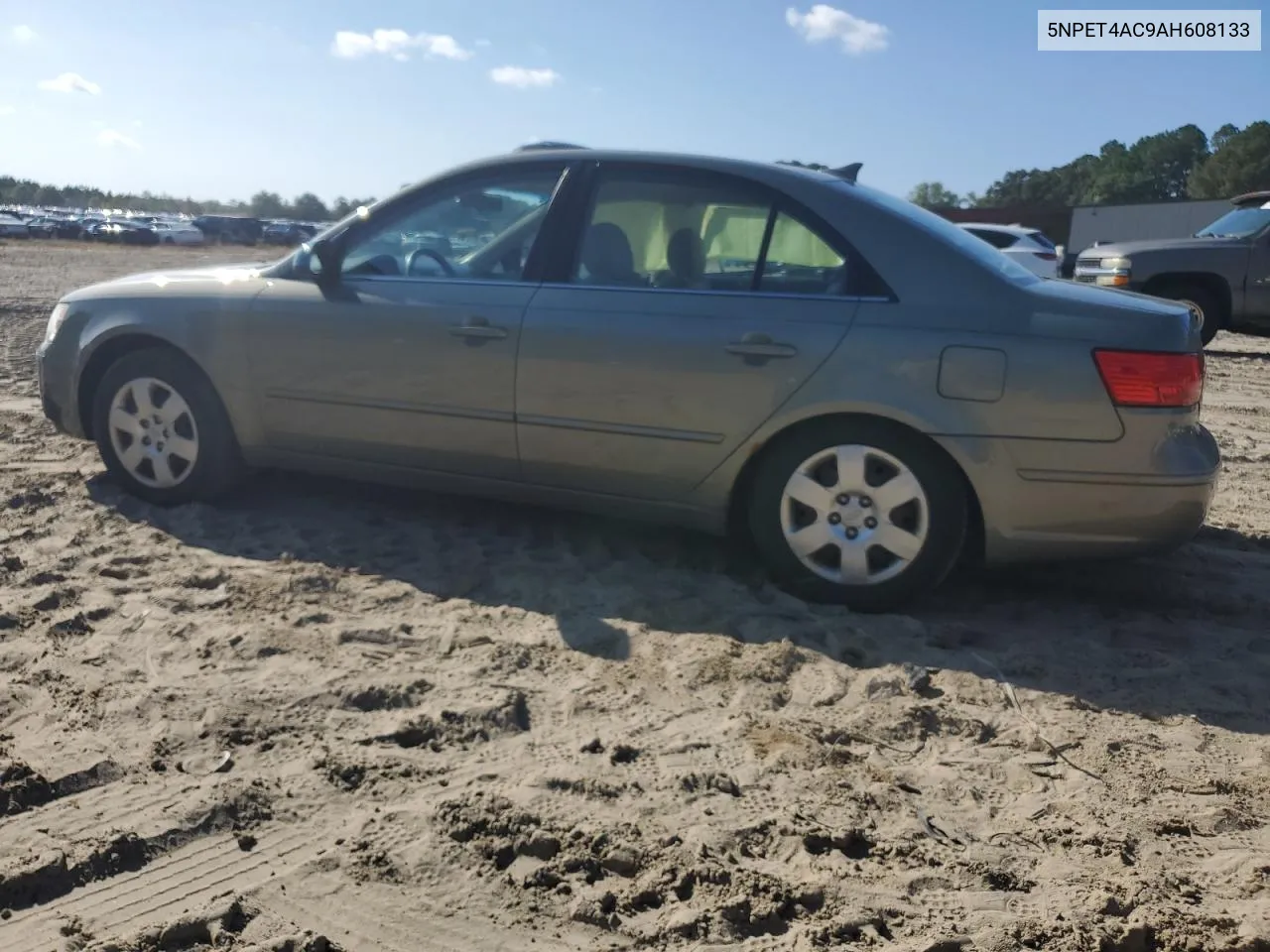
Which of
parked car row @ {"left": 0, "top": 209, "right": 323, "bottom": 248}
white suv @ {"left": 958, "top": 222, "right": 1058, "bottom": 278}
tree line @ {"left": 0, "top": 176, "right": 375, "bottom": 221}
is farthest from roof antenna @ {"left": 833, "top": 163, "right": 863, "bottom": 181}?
tree line @ {"left": 0, "top": 176, "right": 375, "bottom": 221}

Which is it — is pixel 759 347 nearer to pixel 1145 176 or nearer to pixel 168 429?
pixel 168 429

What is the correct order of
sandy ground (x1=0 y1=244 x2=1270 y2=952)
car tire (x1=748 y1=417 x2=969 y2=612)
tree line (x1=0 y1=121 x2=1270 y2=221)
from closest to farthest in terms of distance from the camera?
sandy ground (x1=0 y1=244 x2=1270 y2=952)
car tire (x1=748 y1=417 x2=969 y2=612)
tree line (x1=0 y1=121 x2=1270 y2=221)

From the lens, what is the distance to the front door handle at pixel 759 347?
3.91 meters

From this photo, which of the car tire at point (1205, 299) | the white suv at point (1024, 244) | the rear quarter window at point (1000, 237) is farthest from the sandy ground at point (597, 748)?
the rear quarter window at point (1000, 237)

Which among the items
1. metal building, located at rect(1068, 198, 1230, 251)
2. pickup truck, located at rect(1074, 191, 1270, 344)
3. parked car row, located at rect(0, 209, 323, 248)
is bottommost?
pickup truck, located at rect(1074, 191, 1270, 344)

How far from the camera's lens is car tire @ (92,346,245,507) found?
4898 millimetres

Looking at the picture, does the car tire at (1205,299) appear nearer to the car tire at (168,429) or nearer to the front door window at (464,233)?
the front door window at (464,233)

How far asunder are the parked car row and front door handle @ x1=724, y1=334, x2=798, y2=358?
44.1 m

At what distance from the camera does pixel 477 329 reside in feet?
14.3

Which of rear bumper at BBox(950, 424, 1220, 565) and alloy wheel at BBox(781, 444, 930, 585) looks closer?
rear bumper at BBox(950, 424, 1220, 565)

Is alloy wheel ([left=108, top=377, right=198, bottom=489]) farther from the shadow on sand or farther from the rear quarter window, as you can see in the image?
the rear quarter window

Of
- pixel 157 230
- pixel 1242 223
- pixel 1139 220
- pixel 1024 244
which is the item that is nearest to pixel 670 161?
pixel 1242 223

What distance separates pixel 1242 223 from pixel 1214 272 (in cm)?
90

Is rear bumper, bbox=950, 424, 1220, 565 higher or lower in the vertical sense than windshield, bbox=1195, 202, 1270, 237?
lower
